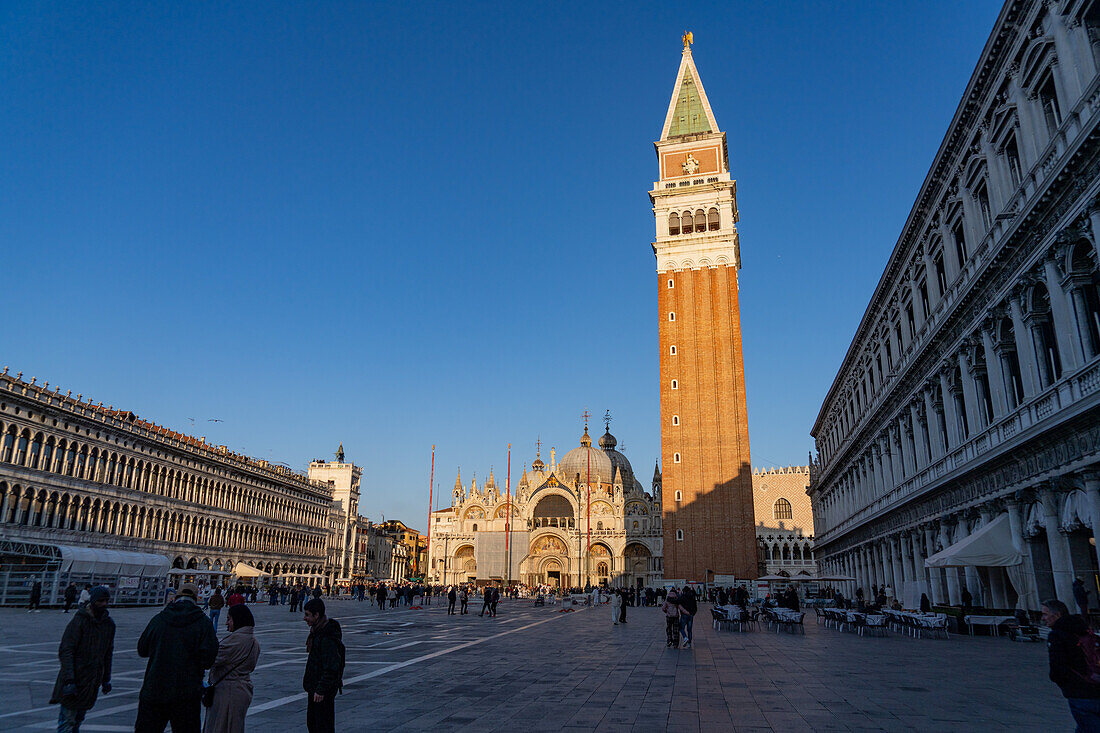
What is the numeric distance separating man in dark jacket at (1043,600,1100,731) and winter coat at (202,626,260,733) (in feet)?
22.2

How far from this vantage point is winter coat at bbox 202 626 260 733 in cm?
595

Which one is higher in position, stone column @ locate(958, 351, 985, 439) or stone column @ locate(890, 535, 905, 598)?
stone column @ locate(958, 351, 985, 439)

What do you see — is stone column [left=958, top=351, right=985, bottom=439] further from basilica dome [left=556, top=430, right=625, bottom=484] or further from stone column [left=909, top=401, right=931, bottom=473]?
basilica dome [left=556, top=430, right=625, bottom=484]

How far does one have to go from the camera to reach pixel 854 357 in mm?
43188

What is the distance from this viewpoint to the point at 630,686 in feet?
37.7

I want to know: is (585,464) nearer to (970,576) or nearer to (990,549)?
(970,576)

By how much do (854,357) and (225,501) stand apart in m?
51.0

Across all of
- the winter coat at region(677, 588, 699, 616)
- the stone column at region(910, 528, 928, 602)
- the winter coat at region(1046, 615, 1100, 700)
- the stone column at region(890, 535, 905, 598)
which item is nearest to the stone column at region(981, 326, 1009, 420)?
the stone column at region(910, 528, 928, 602)

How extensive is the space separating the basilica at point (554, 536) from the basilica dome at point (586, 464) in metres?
4.58

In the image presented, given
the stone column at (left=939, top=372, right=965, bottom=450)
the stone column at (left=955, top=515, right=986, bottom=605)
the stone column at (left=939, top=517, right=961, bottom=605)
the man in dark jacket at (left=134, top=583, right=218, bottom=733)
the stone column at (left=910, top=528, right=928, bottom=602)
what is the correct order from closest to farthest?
the man in dark jacket at (left=134, top=583, right=218, bottom=733)
the stone column at (left=955, top=515, right=986, bottom=605)
the stone column at (left=939, top=372, right=965, bottom=450)
the stone column at (left=939, top=517, right=961, bottom=605)
the stone column at (left=910, top=528, right=928, bottom=602)

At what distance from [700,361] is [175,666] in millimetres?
58698

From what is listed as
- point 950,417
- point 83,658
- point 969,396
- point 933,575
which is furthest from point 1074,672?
point 933,575

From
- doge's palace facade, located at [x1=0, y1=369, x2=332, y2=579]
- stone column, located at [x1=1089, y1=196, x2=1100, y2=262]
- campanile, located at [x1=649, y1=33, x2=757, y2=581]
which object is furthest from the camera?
campanile, located at [x1=649, y1=33, x2=757, y2=581]

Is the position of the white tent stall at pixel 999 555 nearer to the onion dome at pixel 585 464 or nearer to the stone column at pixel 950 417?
the stone column at pixel 950 417
